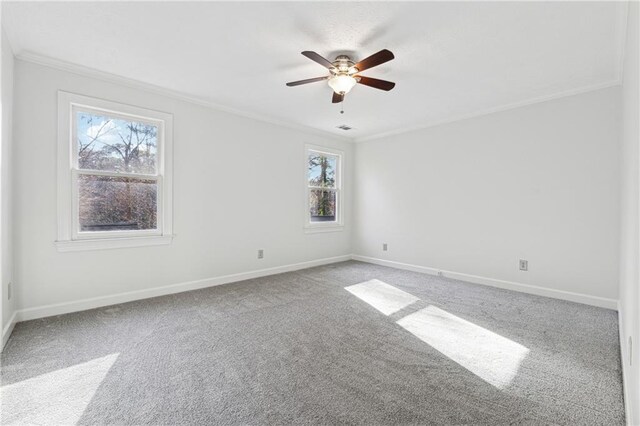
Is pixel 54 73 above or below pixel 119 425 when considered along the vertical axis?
above

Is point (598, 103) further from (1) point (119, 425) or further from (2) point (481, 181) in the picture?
(1) point (119, 425)

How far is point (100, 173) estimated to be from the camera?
3.14m

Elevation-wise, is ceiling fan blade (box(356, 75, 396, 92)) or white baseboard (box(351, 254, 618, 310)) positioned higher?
ceiling fan blade (box(356, 75, 396, 92))

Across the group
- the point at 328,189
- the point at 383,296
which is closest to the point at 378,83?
the point at 383,296

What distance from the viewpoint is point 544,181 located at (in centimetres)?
365

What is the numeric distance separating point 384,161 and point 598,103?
2.91 m

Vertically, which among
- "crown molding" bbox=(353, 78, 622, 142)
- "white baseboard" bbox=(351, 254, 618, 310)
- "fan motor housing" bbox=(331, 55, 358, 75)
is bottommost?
"white baseboard" bbox=(351, 254, 618, 310)

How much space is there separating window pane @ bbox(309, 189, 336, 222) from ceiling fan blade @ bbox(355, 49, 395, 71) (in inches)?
118

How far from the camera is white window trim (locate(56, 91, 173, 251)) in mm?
2908

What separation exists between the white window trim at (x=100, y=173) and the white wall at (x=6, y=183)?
1.21 feet

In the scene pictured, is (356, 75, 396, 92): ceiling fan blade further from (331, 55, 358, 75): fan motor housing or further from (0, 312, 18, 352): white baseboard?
(0, 312, 18, 352): white baseboard

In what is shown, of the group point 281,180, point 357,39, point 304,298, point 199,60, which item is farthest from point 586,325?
point 199,60

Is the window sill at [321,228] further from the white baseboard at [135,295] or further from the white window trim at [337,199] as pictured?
the white baseboard at [135,295]

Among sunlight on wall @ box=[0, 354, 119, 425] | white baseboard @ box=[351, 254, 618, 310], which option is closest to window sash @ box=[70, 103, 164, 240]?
sunlight on wall @ box=[0, 354, 119, 425]
